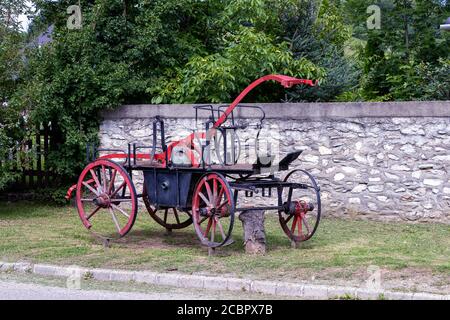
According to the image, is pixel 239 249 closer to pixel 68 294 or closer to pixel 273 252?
pixel 273 252

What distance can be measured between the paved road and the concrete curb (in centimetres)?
36

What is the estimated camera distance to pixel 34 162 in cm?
1489

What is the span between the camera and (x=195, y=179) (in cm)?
1040

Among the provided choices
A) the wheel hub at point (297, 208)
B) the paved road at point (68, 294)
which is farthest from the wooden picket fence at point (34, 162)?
the paved road at point (68, 294)

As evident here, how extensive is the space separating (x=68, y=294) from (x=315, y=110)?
19.9ft

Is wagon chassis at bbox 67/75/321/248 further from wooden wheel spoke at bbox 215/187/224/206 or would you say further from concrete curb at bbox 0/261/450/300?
concrete curb at bbox 0/261/450/300

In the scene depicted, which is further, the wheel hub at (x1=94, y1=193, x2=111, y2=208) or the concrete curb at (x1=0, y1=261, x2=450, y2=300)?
the wheel hub at (x1=94, y1=193, x2=111, y2=208)

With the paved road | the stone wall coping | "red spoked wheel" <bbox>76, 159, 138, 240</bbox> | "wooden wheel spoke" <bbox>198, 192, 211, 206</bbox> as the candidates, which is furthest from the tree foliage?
the paved road

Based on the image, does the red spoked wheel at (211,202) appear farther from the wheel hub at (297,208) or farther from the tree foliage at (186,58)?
the tree foliage at (186,58)

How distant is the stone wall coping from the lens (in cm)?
1234

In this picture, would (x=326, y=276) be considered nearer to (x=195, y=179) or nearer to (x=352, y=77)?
(x=195, y=179)

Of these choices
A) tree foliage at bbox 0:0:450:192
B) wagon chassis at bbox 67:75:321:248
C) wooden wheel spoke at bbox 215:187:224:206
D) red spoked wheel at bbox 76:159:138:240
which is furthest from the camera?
Result: tree foliage at bbox 0:0:450:192

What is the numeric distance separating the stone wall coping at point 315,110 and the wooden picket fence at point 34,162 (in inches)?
47.4

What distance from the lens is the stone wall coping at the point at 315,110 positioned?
12344mm
